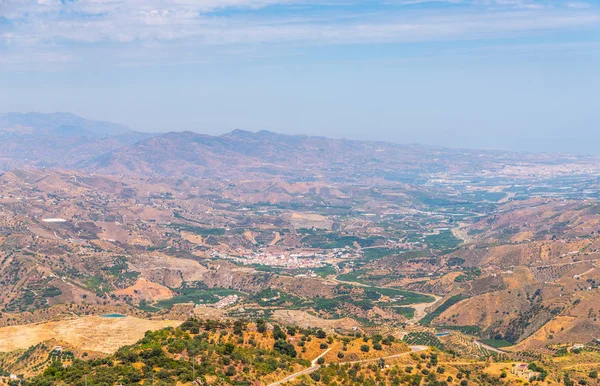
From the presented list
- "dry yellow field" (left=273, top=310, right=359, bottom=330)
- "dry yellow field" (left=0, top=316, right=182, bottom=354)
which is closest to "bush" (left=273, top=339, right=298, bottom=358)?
"dry yellow field" (left=0, top=316, right=182, bottom=354)

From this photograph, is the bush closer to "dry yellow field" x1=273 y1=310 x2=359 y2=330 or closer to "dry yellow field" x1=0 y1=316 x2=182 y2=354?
"dry yellow field" x1=0 y1=316 x2=182 y2=354

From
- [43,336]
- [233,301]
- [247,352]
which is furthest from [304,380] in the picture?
[233,301]

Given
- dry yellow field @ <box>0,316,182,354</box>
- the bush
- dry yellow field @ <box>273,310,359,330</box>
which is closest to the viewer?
the bush

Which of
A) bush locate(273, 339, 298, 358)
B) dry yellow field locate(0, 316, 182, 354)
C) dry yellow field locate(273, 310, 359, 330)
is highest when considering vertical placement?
bush locate(273, 339, 298, 358)

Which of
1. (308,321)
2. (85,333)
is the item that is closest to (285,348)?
(85,333)

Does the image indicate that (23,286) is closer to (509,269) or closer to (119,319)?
(119,319)

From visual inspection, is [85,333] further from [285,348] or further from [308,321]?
[308,321]

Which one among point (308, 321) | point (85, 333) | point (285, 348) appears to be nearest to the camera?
point (285, 348)

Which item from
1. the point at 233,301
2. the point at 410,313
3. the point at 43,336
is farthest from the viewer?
the point at 233,301
